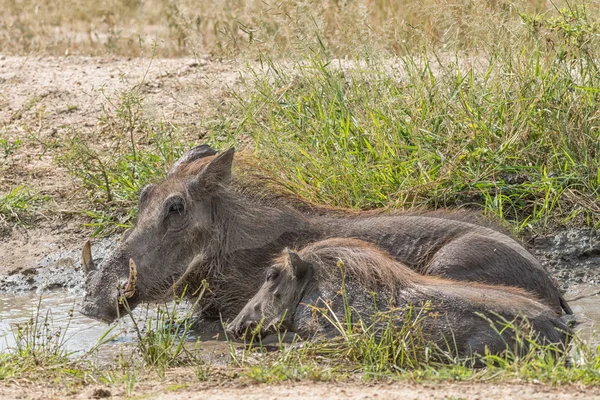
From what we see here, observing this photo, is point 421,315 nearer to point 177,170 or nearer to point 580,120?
point 177,170

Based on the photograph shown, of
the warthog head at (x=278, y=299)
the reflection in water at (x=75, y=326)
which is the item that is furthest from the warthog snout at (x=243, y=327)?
the reflection in water at (x=75, y=326)

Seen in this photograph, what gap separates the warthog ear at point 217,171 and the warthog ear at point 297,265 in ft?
2.92

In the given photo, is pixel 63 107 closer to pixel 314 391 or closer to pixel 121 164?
pixel 121 164

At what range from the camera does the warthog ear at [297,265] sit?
554 centimetres

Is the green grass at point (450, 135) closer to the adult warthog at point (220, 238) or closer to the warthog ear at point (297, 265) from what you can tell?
the adult warthog at point (220, 238)

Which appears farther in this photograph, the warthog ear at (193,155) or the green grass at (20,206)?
the green grass at (20,206)

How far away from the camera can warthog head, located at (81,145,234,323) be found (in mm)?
6086

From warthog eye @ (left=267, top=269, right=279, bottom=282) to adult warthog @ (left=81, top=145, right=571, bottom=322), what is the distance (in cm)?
53

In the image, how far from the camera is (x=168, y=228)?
20.5 ft

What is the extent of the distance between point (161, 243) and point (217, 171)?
0.51 m

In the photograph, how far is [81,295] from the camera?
7141 millimetres

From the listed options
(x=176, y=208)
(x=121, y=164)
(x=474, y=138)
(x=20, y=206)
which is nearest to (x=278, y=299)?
(x=176, y=208)

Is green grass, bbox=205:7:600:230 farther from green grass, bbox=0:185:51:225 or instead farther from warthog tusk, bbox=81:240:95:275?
green grass, bbox=0:185:51:225

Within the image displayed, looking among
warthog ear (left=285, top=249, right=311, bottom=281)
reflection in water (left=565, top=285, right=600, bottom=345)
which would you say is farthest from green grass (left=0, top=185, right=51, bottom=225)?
reflection in water (left=565, top=285, right=600, bottom=345)
